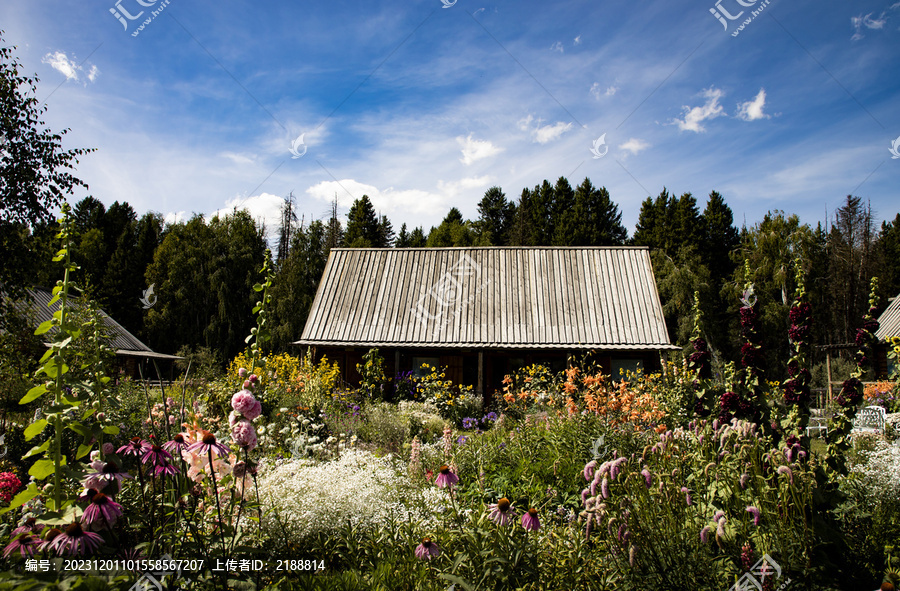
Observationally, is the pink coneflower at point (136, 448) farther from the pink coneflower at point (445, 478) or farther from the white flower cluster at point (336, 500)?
the pink coneflower at point (445, 478)

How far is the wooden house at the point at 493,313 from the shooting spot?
42.9ft

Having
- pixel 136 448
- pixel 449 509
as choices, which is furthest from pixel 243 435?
pixel 449 509

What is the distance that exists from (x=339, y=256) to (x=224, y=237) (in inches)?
704

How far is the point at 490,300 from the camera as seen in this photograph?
47.0 feet

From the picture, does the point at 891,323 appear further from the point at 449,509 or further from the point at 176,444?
the point at 176,444

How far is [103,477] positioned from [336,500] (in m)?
1.47

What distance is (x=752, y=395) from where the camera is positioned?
13.1 ft

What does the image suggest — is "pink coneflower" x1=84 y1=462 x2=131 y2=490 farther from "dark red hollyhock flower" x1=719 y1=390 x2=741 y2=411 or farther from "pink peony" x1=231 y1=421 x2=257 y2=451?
"dark red hollyhock flower" x1=719 y1=390 x2=741 y2=411

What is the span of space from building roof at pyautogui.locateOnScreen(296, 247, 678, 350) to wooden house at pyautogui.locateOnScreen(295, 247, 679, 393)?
31mm

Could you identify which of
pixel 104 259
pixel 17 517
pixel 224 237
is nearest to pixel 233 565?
pixel 17 517

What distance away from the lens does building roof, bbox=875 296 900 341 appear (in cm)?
1917

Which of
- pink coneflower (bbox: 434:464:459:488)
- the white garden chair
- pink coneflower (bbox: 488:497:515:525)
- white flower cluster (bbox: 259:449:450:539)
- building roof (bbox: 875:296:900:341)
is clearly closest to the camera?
pink coneflower (bbox: 488:497:515:525)

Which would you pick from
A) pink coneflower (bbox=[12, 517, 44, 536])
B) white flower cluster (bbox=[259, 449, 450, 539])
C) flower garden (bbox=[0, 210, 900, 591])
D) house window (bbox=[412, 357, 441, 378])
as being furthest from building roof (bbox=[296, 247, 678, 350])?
pink coneflower (bbox=[12, 517, 44, 536])

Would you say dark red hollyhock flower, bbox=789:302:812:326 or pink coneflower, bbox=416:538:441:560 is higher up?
dark red hollyhock flower, bbox=789:302:812:326
